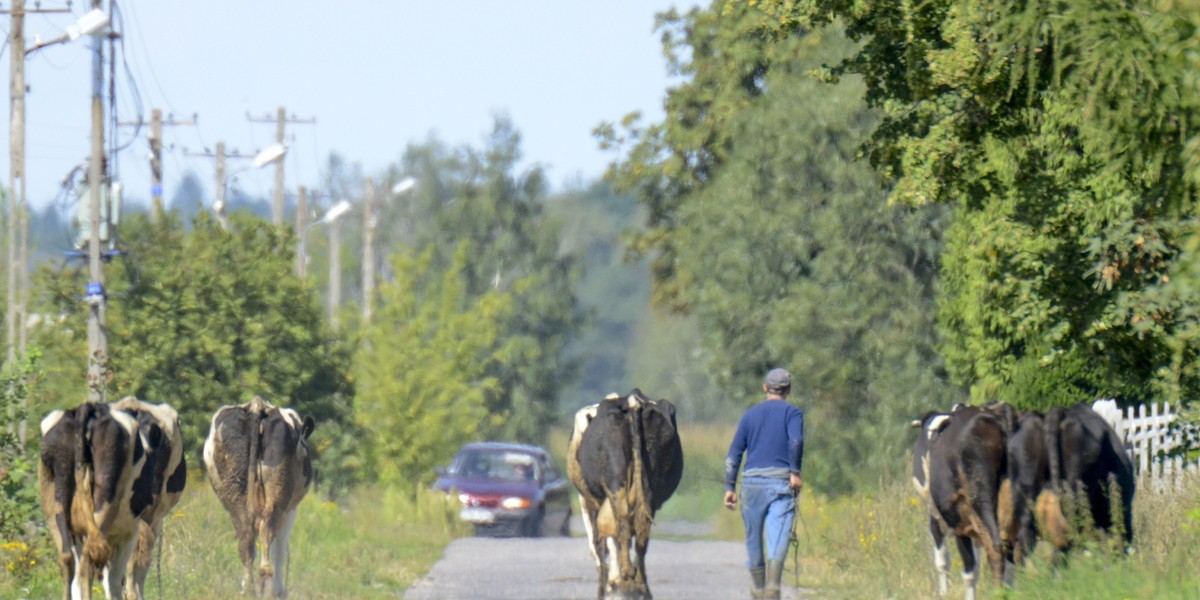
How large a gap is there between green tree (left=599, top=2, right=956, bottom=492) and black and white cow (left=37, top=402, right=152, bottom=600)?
21550 millimetres

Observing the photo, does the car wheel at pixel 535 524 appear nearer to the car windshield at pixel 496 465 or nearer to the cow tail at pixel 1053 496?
the car windshield at pixel 496 465

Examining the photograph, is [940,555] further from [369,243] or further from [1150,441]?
[369,243]

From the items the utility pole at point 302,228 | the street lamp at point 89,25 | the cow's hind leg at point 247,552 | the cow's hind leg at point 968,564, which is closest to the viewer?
the cow's hind leg at point 968,564

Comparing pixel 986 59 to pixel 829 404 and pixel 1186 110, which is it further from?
pixel 829 404

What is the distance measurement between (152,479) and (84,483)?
0.95 m

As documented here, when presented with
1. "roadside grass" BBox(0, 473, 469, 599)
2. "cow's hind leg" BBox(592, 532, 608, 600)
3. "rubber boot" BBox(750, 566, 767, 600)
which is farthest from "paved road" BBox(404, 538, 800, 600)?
"rubber boot" BBox(750, 566, 767, 600)

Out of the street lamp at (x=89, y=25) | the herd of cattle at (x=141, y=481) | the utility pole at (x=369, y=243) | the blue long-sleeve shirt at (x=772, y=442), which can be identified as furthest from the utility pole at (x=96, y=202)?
the utility pole at (x=369, y=243)

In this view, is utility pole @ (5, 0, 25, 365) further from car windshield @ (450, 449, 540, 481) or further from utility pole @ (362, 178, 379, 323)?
utility pole @ (362, 178, 379, 323)

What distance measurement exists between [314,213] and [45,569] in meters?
42.1

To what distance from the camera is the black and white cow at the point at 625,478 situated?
16.8 m

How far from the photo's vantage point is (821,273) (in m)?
36.1

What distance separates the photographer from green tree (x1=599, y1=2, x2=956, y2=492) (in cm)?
3525

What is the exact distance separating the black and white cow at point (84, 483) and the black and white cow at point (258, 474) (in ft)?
9.49

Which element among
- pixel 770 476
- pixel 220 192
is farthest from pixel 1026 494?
pixel 220 192
